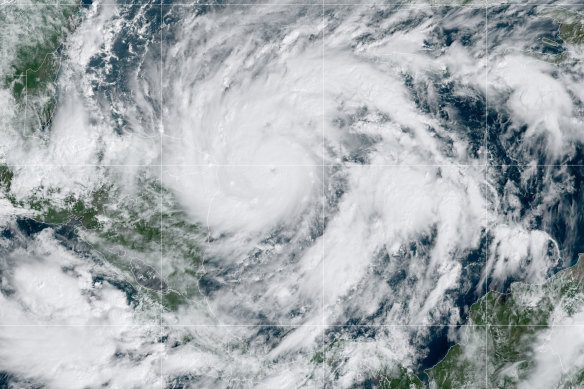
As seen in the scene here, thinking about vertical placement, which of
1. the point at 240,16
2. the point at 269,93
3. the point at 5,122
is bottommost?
the point at 269,93

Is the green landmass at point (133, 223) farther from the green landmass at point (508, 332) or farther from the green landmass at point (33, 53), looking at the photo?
the green landmass at point (508, 332)

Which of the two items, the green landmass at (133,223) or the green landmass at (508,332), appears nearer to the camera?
the green landmass at (133,223)

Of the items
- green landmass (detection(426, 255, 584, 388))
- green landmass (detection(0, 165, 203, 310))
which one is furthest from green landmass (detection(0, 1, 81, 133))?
green landmass (detection(426, 255, 584, 388))

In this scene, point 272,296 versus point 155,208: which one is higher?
point 155,208

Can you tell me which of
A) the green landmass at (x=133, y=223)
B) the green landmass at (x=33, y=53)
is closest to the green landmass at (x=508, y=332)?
the green landmass at (x=133, y=223)

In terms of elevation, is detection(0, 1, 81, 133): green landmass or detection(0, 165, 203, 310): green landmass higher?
detection(0, 1, 81, 133): green landmass

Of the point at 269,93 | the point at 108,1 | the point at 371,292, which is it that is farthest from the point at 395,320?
the point at 108,1

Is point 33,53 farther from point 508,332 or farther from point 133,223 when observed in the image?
point 508,332

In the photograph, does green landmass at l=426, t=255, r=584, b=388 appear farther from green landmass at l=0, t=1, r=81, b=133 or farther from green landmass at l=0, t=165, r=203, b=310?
green landmass at l=0, t=1, r=81, b=133

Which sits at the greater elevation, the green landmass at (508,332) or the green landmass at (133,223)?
the green landmass at (133,223)

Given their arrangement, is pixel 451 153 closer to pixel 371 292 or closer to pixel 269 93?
pixel 371 292
